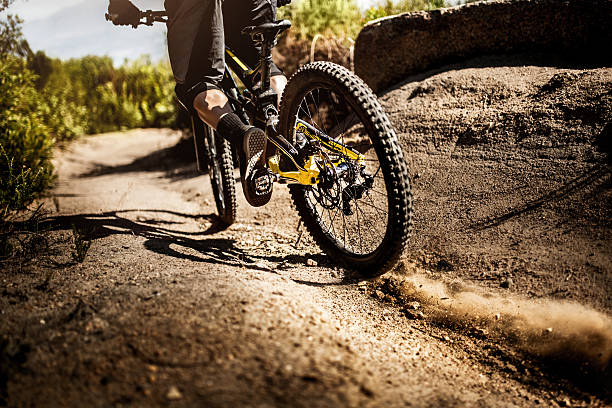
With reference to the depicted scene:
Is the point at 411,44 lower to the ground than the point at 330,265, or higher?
higher

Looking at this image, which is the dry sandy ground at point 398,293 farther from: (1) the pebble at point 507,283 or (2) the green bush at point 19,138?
(2) the green bush at point 19,138

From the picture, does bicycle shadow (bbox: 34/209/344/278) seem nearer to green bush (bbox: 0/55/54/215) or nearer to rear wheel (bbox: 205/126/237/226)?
rear wheel (bbox: 205/126/237/226)

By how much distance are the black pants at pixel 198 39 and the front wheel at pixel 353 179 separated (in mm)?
471

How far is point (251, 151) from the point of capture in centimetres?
236

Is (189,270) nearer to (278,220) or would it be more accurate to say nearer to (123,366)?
(123,366)

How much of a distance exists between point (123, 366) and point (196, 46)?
1.83 m

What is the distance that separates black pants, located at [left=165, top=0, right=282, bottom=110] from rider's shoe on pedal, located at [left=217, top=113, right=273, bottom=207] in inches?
11.2

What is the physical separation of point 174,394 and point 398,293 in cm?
143

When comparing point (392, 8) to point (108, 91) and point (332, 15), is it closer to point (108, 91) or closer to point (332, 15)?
point (332, 15)

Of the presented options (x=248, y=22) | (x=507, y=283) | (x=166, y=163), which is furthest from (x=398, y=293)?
(x=166, y=163)

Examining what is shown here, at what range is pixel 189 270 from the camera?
2.14 meters

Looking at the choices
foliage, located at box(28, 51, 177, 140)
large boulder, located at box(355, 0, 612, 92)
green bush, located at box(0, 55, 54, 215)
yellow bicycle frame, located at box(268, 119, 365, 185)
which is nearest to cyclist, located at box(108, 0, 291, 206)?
yellow bicycle frame, located at box(268, 119, 365, 185)

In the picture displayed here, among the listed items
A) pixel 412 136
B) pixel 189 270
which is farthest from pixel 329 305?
pixel 412 136

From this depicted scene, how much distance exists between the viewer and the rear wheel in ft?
10.4
